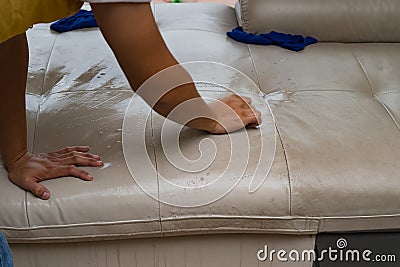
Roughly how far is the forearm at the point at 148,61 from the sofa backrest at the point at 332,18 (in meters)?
0.59

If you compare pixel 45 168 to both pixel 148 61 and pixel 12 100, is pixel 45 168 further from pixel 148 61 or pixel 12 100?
pixel 148 61

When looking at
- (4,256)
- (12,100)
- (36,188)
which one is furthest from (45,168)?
(4,256)

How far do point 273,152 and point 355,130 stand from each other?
0.63 ft

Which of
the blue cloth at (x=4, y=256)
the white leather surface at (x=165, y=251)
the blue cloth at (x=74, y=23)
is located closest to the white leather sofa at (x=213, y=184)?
the white leather surface at (x=165, y=251)

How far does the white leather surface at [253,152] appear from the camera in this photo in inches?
42.1

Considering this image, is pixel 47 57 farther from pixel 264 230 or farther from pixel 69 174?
pixel 264 230

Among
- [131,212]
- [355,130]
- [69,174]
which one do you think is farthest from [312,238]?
[69,174]

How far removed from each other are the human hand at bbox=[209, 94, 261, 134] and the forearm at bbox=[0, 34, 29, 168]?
0.38m

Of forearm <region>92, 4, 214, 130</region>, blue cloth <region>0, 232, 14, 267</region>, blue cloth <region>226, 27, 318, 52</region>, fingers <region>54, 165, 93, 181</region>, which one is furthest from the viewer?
blue cloth <region>226, 27, 318, 52</region>

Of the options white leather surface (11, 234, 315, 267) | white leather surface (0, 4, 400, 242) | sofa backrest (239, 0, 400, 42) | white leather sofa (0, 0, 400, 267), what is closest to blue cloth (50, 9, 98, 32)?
white leather surface (0, 4, 400, 242)

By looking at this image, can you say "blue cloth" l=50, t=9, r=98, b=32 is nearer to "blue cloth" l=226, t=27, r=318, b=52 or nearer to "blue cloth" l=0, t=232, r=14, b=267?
"blue cloth" l=226, t=27, r=318, b=52

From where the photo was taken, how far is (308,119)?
1.23 metres

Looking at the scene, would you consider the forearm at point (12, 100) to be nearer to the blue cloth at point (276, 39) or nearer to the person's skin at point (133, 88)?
the person's skin at point (133, 88)

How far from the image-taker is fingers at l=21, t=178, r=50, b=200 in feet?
3.50
